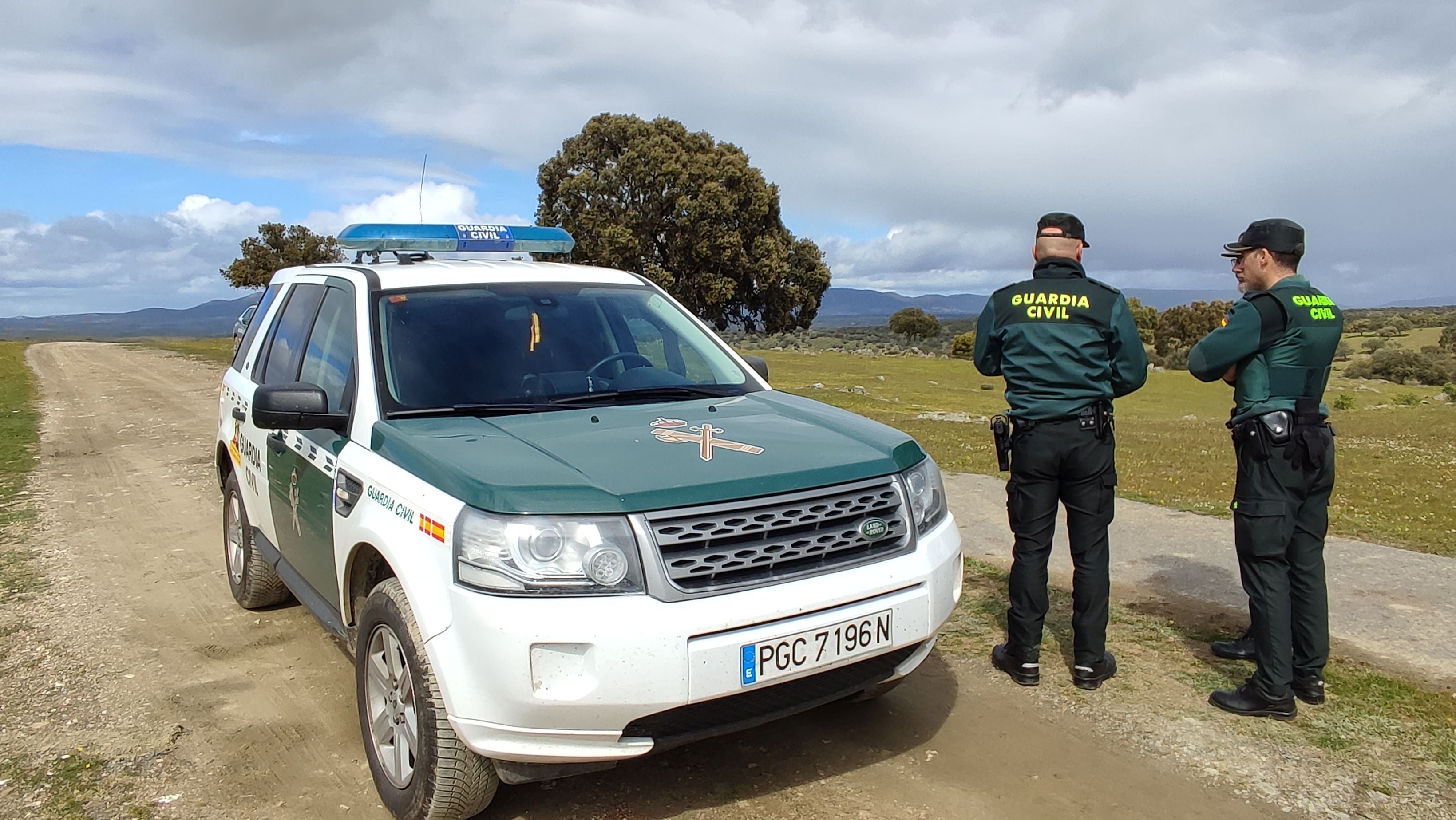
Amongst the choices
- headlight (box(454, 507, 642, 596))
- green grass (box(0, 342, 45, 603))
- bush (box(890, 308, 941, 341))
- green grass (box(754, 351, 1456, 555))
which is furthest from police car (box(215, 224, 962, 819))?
bush (box(890, 308, 941, 341))

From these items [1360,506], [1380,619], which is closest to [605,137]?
[1360,506]

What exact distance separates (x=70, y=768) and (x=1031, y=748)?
3709 millimetres

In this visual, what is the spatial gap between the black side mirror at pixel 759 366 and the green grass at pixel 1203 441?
4891mm

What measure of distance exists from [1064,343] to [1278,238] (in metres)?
0.96

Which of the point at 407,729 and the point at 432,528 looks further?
the point at 407,729

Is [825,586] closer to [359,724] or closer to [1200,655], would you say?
[359,724]

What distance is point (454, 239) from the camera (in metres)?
5.72

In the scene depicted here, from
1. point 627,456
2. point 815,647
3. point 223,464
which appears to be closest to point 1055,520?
point 815,647

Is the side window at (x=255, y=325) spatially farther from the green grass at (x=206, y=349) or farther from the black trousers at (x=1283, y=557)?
the green grass at (x=206, y=349)

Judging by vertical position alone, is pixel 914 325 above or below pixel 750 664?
below

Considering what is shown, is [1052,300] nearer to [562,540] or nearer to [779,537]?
[779,537]

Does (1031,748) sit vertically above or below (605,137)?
below

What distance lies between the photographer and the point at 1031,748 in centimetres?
402

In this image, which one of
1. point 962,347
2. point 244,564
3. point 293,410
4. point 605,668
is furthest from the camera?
point 962,347
